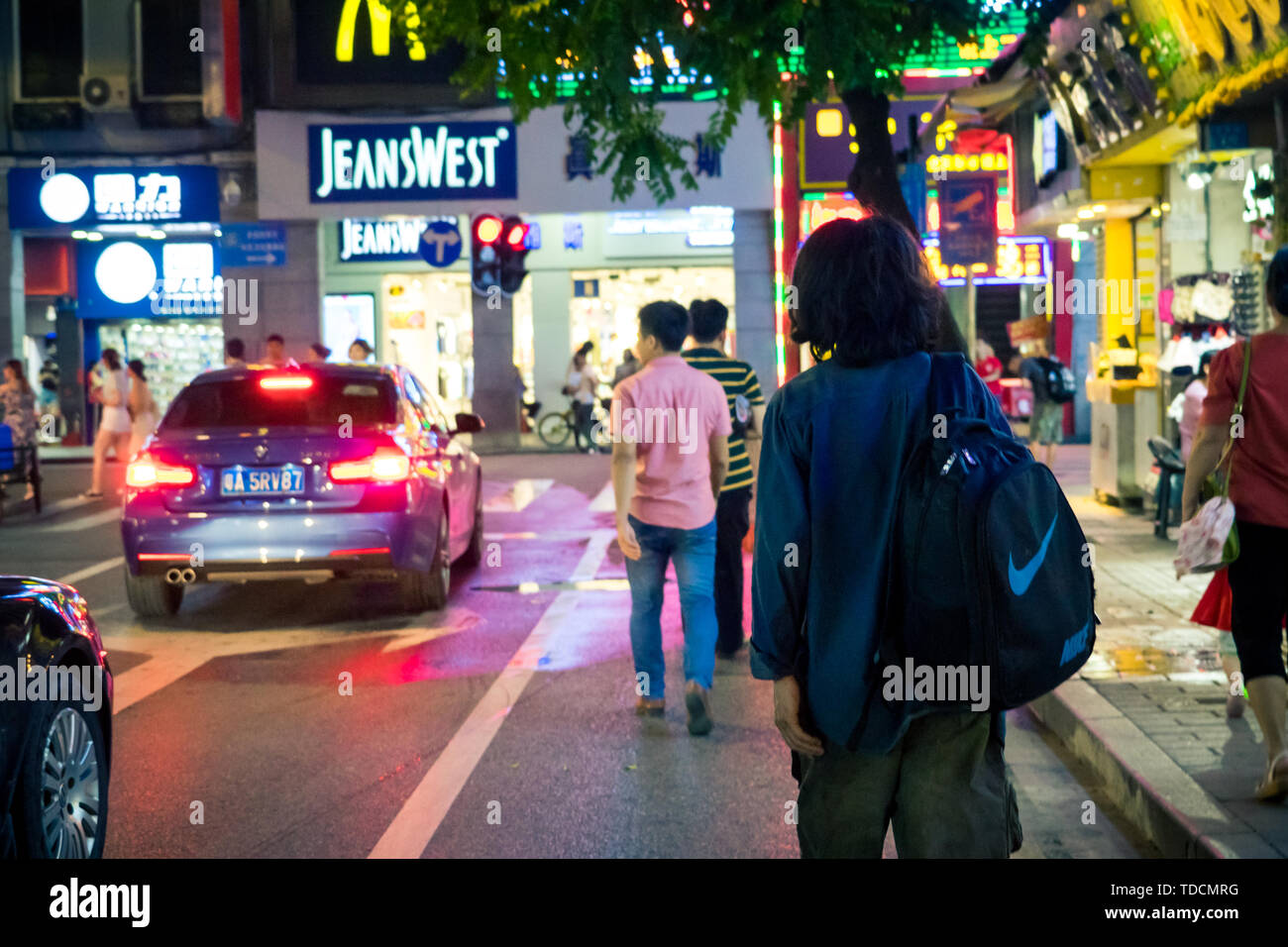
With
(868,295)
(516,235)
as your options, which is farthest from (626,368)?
(868,295)

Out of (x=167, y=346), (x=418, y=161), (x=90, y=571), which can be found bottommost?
(x=90, y=571)

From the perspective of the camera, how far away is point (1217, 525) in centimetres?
495

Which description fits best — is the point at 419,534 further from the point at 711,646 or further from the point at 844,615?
the point at 844,615

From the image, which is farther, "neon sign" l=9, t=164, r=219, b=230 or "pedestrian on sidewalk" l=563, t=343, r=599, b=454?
"neon sign" l=9, t=164, r=219, b=230

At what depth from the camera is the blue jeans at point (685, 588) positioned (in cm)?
646

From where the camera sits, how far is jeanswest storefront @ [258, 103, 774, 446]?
26.4 m

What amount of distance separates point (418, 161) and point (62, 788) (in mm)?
23350

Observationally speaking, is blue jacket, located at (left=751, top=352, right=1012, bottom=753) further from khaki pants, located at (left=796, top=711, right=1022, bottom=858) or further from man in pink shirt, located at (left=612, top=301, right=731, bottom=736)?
man in pink shirt, located at (left=612, top=301, right=731, bottom=736)

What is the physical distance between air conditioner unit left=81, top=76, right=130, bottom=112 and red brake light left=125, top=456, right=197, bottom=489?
2002 centimetres

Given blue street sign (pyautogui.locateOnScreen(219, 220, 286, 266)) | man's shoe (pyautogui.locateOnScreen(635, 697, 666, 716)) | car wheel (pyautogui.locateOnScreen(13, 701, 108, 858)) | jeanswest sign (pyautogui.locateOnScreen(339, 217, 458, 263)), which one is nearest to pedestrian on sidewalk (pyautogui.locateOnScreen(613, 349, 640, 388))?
blue street sign (pyautogui.locateOnScreen(219, 220, 286, 266))

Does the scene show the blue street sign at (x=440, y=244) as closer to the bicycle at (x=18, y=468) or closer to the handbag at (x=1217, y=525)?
the bicycle at (x=18, y=468)

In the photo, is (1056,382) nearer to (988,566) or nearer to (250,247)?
(250,247)

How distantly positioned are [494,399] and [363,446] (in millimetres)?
18161

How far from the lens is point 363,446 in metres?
9.09
